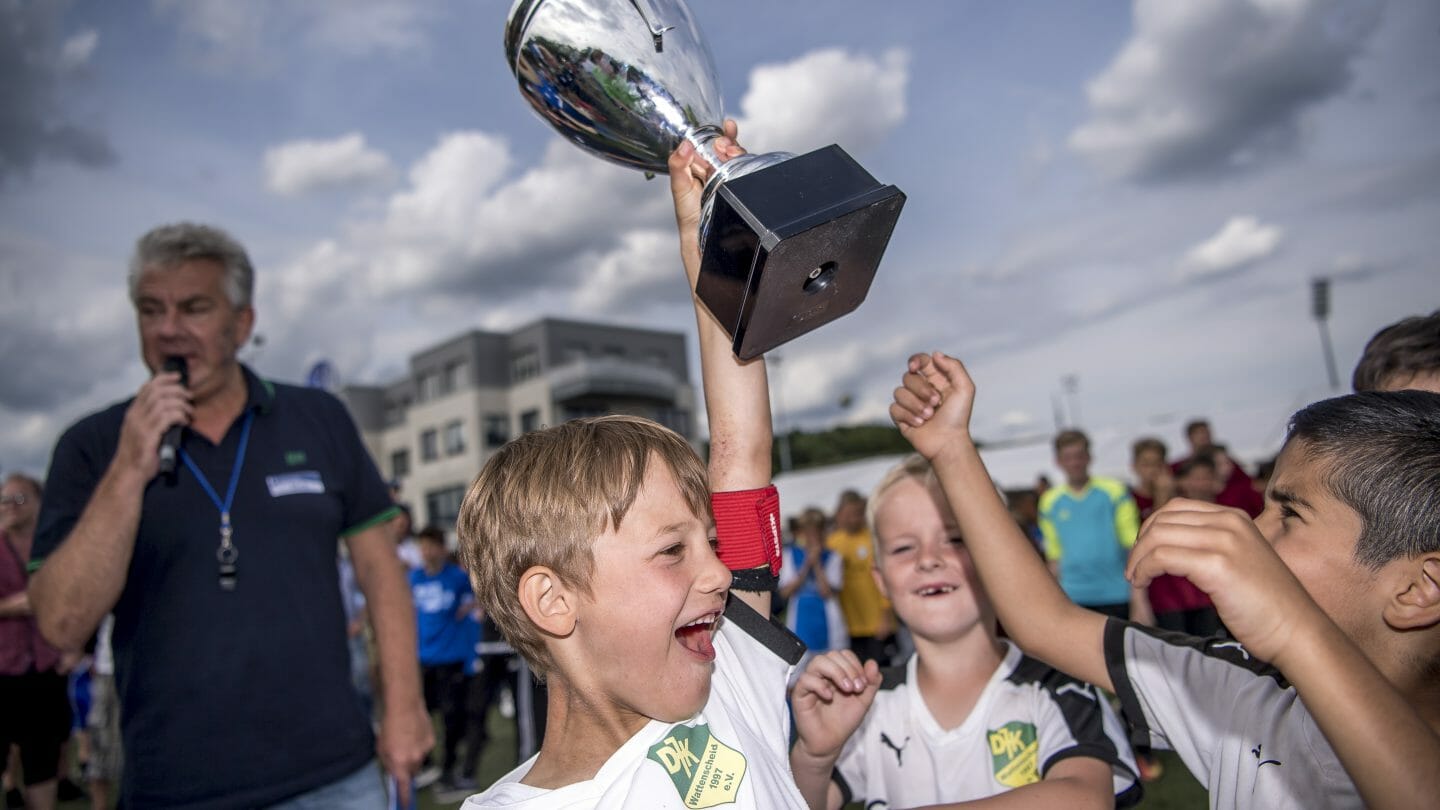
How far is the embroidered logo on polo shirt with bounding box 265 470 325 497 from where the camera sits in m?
2.36

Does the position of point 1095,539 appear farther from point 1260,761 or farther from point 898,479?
point 1260,761

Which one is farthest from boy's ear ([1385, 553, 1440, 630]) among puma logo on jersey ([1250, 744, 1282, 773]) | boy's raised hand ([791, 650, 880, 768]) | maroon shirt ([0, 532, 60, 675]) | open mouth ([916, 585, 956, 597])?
maroon shirt ([0, 532, 60, 675])

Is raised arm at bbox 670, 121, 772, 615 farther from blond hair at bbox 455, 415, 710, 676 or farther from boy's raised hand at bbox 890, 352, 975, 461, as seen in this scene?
boy's raised hand at bbox 890, 352, 975, 461

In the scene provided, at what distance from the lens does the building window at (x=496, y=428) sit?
42.8 m

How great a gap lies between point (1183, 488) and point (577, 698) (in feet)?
21.2

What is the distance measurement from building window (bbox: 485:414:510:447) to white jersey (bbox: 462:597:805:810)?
42.1 meters

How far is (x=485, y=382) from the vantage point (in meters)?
43.6

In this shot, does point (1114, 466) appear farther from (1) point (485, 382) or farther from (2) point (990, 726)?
(1) point (485, 382)

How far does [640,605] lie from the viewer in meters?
1.44

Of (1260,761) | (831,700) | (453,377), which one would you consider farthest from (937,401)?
(453,377)

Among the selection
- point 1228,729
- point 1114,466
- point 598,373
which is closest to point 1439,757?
point 1228,729

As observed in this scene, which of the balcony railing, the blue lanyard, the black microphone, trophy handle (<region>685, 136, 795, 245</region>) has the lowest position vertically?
the blue lanyard

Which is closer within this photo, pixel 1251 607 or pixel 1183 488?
pixel 1251 607

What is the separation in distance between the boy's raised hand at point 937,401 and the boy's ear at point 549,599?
2.48 ft
